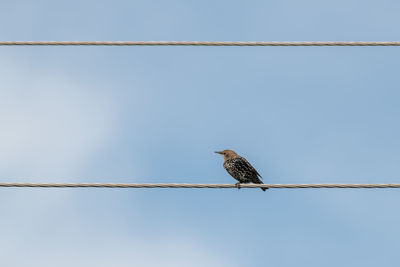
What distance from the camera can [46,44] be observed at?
8.38m

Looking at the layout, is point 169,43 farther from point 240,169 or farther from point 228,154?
point 228,154

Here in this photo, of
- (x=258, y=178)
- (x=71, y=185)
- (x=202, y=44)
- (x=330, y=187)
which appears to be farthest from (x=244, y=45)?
(x=258, y=178)

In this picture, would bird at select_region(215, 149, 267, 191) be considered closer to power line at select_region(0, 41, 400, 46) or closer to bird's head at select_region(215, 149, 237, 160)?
bird's head at select_region(215, 149, 237, 160)

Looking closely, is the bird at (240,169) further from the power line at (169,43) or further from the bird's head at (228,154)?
the power line at (169,43)

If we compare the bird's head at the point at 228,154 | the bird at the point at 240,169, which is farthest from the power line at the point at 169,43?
the bird's head at the point at 228,154

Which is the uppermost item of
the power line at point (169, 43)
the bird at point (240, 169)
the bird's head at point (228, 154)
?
the bird's head at point (228, 154)

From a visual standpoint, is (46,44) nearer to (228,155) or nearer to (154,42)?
(154,42)

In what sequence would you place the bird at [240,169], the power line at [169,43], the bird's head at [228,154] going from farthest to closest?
1. the bird's head at [228,154]
2. the bird at [240,169]
3. the power line at [169,43]

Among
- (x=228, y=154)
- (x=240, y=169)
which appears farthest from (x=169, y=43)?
(x=228, y=154)

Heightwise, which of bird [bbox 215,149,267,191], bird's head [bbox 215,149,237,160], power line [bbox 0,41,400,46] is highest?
bird's head [bbox 215,149,237,160]

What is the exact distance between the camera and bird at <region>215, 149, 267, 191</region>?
13633 mm

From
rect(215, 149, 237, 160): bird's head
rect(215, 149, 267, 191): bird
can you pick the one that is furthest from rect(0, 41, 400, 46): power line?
rect(215, 149, 237, 160): bird's head

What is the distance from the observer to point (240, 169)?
13.8 m

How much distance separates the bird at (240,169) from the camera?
13.6 meters
